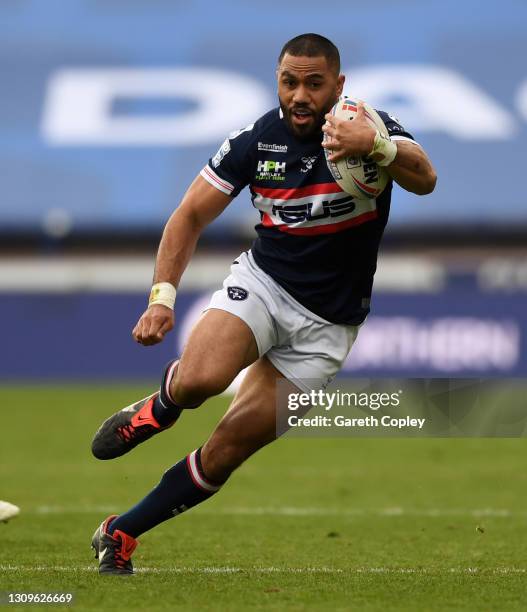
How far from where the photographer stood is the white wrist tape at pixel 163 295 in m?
5.29

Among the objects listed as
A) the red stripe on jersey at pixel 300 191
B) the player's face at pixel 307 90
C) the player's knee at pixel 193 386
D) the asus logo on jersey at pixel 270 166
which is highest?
the player's face at pixel 307 90

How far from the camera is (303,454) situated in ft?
36.7

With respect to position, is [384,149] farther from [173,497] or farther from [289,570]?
[289,570]

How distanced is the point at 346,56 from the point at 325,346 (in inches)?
604

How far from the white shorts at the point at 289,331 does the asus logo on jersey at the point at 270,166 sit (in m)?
0.45

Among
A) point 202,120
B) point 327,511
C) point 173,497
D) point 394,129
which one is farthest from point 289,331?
point 202,120

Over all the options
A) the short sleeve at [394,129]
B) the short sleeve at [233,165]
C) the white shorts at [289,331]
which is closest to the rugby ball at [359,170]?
the short sleeve at [394,129]

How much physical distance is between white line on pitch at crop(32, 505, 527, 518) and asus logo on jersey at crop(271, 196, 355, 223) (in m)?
2.86

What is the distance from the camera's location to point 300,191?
5.34 metres

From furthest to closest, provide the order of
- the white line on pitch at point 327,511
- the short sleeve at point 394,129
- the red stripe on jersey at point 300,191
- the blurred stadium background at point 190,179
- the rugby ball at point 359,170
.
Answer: the blurred stadium background at point 190,179, the white line on pitch at point 327,511, the red stripe on jersey at point 300,191, the short sleeve at point 394,129, the rugby ball at point 359,170

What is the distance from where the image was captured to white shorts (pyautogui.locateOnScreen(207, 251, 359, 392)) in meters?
5.38

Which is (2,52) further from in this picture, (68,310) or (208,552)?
(208,552)

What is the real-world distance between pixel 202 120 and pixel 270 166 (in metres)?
14.8
